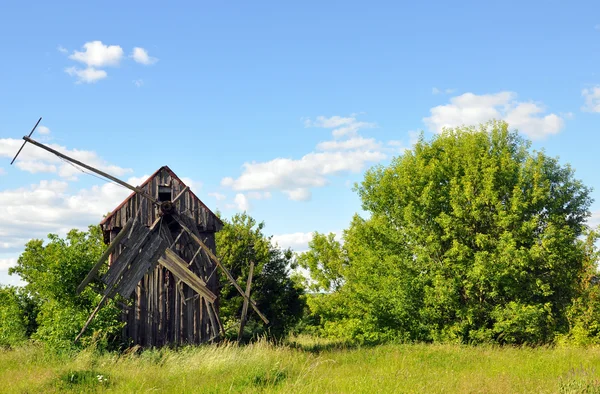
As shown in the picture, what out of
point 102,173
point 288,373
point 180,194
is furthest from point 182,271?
point 288,373

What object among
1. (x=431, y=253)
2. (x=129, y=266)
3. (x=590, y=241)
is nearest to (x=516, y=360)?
(x=431, y=253)

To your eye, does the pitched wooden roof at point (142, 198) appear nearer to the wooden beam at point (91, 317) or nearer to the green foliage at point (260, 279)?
the wooden beam at point (91, 317)

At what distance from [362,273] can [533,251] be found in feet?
Result: 25.5

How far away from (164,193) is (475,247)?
1371 centimetres

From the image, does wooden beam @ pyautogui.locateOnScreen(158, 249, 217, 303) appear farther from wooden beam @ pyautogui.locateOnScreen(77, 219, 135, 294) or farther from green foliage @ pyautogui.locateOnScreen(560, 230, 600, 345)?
green foliage @ pyautogui.locateOnScreen(560, 230, 600, 345)

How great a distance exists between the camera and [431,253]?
23.6 metres

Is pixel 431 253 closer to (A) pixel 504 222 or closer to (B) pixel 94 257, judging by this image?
(A) pixel 504 222

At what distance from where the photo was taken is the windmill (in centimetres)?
1786

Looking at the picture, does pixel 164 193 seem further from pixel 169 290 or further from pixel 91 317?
pixel 91 317

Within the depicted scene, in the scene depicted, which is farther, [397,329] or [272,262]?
[272,262]

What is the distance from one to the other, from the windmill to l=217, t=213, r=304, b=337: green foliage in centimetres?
1254

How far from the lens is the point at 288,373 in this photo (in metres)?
12.2

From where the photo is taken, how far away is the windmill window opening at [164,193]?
19.1 meters

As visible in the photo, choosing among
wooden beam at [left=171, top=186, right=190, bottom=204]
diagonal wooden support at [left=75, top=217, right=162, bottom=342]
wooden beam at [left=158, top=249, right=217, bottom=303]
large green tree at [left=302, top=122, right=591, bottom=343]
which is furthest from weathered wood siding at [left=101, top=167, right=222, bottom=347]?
large green tree at [left=302, top=122, right=591, bottom=343]
